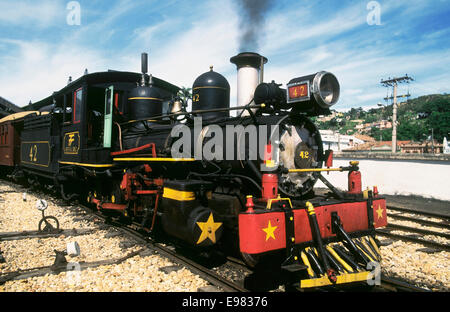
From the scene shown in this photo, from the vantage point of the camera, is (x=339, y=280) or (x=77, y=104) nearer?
(x=339, y=280)

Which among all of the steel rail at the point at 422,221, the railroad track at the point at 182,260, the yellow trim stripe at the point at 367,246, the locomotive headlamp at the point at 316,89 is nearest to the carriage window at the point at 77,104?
the railroad track at the point at 182,260

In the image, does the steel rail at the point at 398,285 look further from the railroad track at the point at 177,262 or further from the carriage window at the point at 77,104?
the carriage window at the point at 77,104

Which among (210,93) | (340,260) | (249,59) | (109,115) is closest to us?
(340,260)

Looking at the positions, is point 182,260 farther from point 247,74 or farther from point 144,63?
point 144,63

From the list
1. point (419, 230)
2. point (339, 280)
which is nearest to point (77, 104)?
point (339, 280)

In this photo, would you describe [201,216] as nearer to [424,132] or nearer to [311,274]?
[311,274]

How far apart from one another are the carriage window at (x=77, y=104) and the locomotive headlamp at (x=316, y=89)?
471 centimetres

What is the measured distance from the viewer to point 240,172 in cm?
423

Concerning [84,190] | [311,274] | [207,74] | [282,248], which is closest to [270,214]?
[282,248]

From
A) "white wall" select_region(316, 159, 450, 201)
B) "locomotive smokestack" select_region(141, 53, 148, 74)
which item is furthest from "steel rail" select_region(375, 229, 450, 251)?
"white wall" select_region(316, 159, 450, 201)

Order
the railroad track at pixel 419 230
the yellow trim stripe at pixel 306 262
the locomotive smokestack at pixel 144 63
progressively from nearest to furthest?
the yellow trim stripe at pixel 306 262, the railroad track at pixel 419 230, the locomotive smokestack at pixel 144 63

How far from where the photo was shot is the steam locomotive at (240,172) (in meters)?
3.35

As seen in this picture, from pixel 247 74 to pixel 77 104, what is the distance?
3745 millimetres

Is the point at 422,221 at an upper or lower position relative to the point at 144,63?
lower
